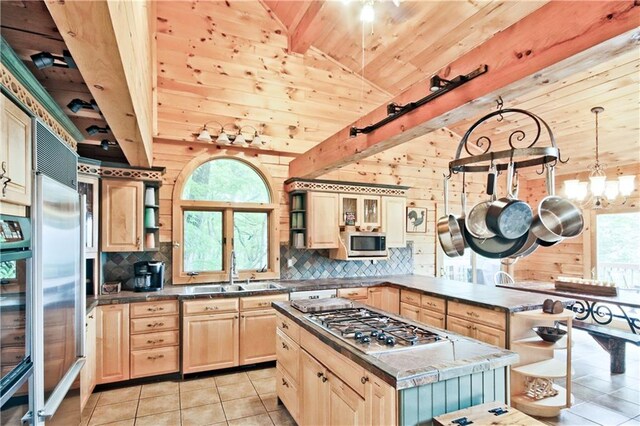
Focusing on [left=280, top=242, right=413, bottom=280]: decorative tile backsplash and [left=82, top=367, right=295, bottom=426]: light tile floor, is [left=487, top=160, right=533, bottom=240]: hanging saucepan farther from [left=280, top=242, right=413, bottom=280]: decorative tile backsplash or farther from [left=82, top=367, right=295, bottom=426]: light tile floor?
[left=280, top=242, right=413, bottom=280]: decorative tile backsplash

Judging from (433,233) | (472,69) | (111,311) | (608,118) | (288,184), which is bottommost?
(111,311)

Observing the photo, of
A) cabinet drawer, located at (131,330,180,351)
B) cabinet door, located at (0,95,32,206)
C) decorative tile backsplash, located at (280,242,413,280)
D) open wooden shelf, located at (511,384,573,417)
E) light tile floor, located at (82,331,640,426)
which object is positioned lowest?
light tile floor, located at (82,331,640,426)

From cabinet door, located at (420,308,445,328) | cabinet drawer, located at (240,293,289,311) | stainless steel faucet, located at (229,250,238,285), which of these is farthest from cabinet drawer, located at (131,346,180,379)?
cabinet door, located at (420,308,445,328)

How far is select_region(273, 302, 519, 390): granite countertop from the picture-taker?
164 cm

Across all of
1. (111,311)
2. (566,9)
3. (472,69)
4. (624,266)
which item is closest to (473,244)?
(472,69)

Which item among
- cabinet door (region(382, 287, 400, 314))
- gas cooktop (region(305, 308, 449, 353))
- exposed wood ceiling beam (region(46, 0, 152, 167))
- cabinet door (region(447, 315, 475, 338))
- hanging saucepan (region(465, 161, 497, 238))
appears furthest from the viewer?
cabinet door (region(382, 287, 400, 314))

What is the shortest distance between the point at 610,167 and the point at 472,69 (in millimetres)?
4979

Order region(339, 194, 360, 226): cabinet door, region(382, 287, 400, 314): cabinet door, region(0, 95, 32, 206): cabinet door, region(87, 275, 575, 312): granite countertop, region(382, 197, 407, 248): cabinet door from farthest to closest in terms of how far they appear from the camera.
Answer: region(382, 197, 407, 248): cabinet door, region(339, 194, 360, 226): cabinet door, region(382, 287, 400, 314): cabinet door, region(87, 275, 575, 312): granite countertop, region(0, 95, 32, 206): cabinet door

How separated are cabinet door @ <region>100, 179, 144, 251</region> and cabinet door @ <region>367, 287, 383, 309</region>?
113 inches

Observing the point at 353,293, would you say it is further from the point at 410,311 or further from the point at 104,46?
the point at 104,46

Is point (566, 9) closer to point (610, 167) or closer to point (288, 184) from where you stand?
point (288, 184)

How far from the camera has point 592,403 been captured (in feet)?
10.6

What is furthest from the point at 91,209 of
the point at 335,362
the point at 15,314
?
the point at 335,362

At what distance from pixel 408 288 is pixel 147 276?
3.05 m
